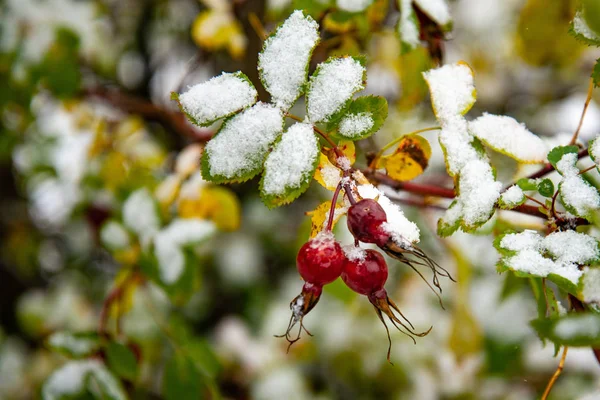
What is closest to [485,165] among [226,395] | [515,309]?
[515,309]

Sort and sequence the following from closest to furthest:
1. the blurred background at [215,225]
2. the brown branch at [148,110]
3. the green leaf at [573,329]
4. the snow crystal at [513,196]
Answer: the green leaf at [573,329]
the snow crystal at [513,196]
the blurred background at [215,225]
the brown branch at [148,110]

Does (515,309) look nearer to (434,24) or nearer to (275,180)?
(434,24)

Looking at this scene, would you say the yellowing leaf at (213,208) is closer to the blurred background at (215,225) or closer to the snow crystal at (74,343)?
the blurred background at (215,225)

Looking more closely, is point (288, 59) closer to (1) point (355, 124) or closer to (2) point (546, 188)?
(1) point (355, 124)

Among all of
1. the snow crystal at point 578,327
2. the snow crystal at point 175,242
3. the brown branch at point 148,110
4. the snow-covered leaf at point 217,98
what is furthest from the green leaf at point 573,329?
the brown branch at point 148,110

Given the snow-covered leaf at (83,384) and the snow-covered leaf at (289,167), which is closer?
the snow-covered leaf at (289,167)
